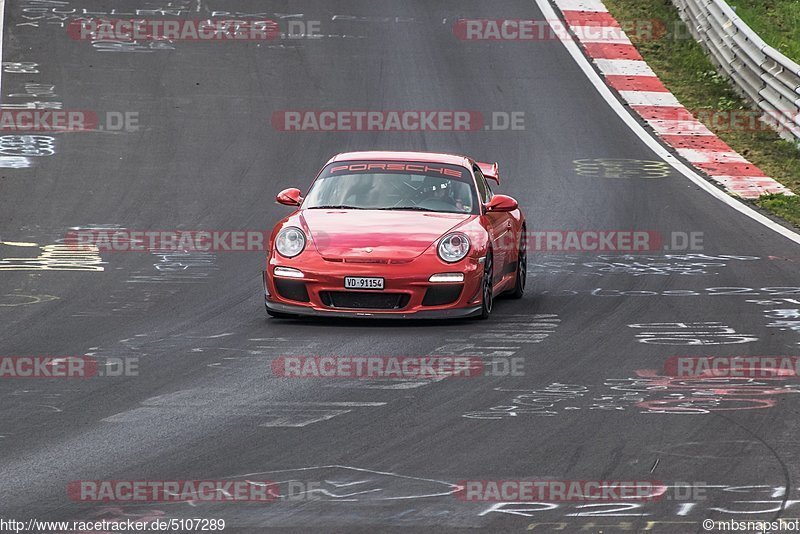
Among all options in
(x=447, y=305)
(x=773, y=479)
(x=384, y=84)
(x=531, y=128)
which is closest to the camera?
(x=773, y=479)

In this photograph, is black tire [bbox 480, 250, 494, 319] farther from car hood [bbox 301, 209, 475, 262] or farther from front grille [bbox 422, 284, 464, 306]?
car hood [bbox 301, 209, 475, 262]

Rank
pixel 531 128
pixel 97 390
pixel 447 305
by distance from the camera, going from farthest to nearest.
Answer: pixel 531 128, pixel 447 305, pixel 97 390

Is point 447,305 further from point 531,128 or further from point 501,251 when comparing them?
point 531,128

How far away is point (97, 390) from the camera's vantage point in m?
8.36

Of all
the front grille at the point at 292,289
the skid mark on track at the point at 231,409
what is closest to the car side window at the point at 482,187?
the front grille at the point at 292,289

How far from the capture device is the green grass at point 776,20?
22.7 m

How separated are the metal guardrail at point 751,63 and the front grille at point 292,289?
10466 mm

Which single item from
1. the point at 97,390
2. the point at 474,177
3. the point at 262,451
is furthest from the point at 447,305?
the point at 262,451

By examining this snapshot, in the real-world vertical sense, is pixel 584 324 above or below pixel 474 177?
below

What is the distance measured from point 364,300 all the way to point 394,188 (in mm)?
1573

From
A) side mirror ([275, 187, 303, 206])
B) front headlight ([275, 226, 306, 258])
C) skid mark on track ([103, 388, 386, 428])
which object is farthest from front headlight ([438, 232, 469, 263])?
skid mark on track ([103, 388, 386, 428])

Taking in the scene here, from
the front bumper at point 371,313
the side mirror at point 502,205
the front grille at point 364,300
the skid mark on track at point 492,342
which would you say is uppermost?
the side mirror at point 502,205

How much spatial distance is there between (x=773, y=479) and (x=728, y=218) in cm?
987

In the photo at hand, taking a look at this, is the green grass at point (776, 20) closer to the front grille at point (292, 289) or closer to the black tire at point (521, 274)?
the black tire at point (521, 274)
